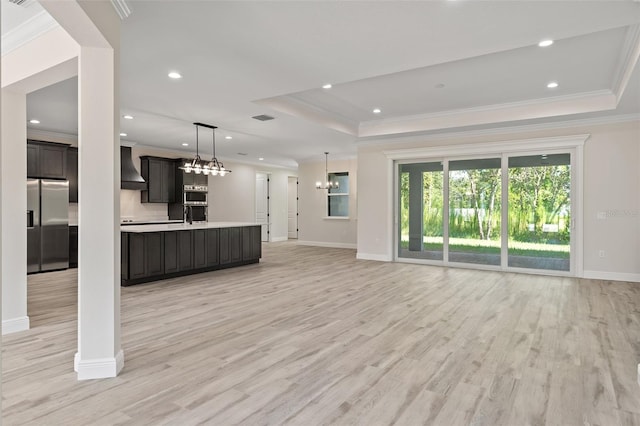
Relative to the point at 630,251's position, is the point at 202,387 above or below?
below

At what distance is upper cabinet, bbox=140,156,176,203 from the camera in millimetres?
9322

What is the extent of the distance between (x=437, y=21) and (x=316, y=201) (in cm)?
871

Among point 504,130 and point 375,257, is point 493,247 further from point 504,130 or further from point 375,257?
point 375,257

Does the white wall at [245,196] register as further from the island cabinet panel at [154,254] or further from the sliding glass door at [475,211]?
the sliding glass door at [475,211]

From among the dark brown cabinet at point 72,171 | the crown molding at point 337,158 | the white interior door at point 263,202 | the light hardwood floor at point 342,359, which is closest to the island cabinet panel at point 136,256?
the light hardwood floor at point 342,359

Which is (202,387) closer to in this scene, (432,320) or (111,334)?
(111,334)

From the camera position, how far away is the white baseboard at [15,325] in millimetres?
3807

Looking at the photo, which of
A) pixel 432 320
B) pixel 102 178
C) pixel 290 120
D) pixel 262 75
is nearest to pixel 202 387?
pixel 102 178

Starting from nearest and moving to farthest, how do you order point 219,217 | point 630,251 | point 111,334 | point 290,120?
point 111,334, point 630,251, point 290,120, point 219,217

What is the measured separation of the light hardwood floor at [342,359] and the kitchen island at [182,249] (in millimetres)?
507

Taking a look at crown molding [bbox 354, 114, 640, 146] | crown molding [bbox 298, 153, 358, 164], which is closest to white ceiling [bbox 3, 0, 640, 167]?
crown molding [bbox 354, 114, 640, 146]

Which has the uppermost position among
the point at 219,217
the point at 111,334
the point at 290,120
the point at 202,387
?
the point at 290,120

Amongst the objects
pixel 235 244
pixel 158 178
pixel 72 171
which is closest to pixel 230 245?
pixel 235 244

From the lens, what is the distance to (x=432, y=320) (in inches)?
167
